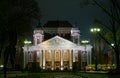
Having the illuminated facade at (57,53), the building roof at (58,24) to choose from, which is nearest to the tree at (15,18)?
the illuminated facade at (57,53)

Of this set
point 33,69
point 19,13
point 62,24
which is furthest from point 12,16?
point 62,24

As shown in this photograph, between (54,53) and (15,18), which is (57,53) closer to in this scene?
(54,53)

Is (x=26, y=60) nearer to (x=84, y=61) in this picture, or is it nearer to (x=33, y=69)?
(x=84, y=61)

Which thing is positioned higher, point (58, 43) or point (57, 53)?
point (58, 43)

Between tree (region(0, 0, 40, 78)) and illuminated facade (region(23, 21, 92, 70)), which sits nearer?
tree (region(0, 0, 40, 78))

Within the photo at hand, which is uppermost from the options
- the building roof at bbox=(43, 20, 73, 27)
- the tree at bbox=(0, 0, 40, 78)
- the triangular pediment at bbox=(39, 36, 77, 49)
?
the building roof at bbox=(43, 20, 73, 27)

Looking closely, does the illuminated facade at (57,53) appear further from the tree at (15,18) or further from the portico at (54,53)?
the tree at (15,18)

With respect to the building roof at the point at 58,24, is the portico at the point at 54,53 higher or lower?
lower

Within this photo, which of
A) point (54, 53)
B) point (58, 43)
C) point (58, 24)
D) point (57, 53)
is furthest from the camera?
point (58, 24)

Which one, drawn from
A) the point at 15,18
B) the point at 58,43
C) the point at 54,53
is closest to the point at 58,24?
the point at 54,53

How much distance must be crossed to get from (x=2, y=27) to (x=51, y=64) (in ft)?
276

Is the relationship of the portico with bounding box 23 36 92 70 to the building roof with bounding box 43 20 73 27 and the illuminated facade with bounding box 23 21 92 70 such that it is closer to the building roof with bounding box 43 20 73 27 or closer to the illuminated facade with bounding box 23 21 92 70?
the illuminated facade with bounding box 23 21 92 70

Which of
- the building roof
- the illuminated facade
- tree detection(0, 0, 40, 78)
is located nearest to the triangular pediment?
the illuminated facade

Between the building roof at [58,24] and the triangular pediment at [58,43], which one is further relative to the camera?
the building roof at [58,24]
